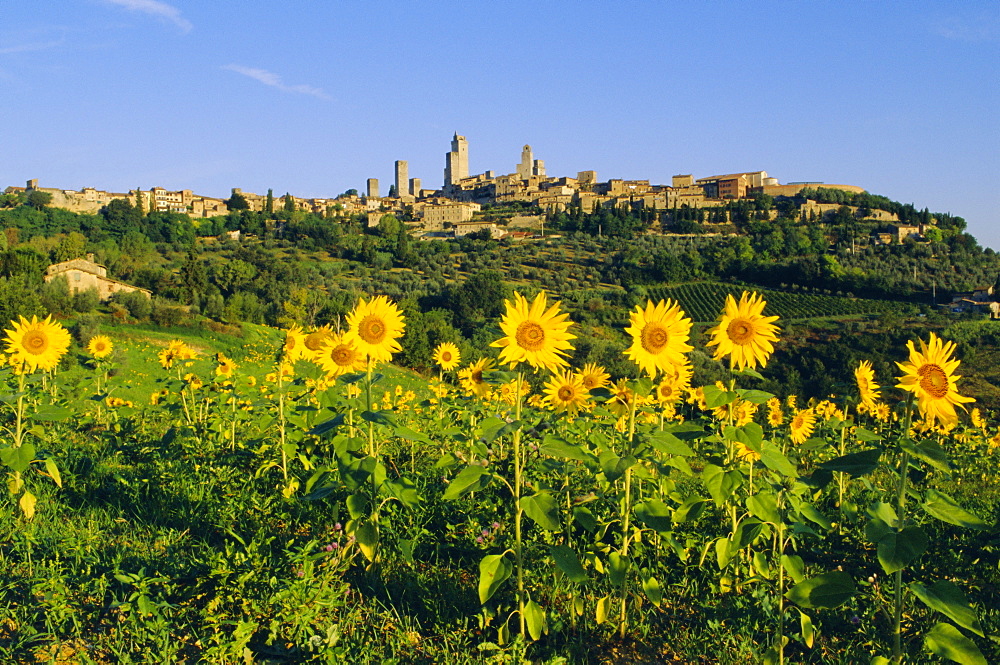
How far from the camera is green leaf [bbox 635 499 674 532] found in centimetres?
278

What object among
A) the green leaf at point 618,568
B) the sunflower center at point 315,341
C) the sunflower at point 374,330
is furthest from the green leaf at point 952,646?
the sunflower center at point 315,341

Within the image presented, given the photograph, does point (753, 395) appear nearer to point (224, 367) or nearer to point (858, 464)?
point (858, 464)

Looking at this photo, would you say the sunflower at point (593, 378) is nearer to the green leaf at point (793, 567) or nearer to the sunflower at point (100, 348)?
the green leaf at point (793, 567)

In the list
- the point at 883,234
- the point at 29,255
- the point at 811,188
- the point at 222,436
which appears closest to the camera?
the point at 222,436

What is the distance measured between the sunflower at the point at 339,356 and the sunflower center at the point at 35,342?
2406 mm

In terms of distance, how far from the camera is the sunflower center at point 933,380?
2523mm

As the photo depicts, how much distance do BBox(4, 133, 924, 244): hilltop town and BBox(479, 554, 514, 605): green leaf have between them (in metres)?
97.3

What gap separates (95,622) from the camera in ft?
8.95

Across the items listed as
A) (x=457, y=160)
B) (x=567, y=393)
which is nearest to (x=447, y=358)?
(x=567, y=393)

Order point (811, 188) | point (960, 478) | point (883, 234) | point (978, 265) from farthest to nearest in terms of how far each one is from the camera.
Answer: point (811, 188) → point (883, 234) → point (978, 265) → point (960, 478)

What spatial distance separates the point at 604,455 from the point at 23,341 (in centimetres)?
442

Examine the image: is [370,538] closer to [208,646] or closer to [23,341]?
[208,646]

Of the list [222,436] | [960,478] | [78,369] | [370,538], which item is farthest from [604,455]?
[78,369]

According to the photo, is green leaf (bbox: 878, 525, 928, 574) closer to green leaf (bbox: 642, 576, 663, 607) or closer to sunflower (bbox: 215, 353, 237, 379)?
green leaf (bbox: 642, 576, 663, 607)
